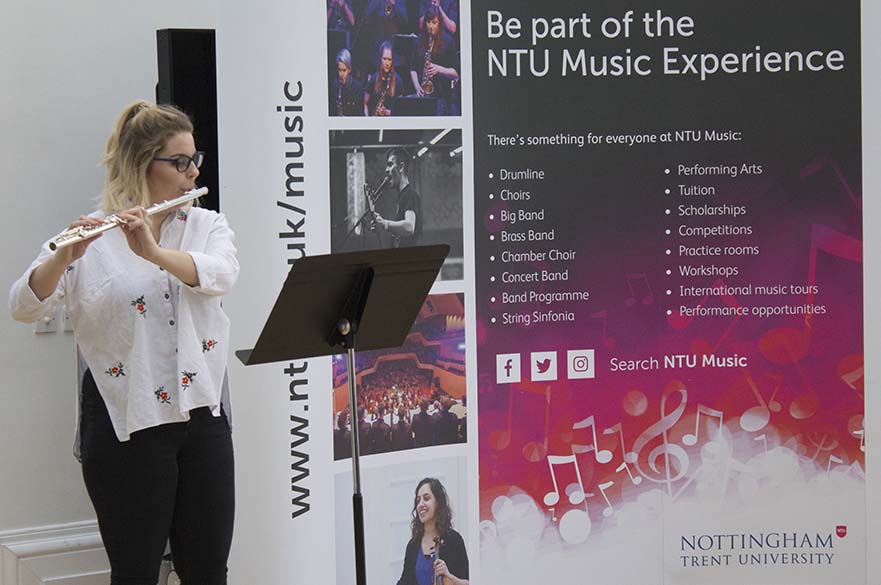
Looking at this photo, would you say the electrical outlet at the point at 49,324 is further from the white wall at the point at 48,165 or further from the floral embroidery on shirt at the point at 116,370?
the floral embroidery on shirt at the point at 116,370

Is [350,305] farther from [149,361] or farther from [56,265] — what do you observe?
[56,265]

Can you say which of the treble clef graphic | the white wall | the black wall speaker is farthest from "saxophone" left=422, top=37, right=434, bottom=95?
the treble clef graphic

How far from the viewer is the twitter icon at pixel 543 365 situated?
10.9 ft

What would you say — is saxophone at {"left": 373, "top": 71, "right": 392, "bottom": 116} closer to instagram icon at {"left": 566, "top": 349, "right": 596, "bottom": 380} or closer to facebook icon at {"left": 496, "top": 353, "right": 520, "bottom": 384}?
facebook icon at {"left": 496, "top": 353, "right": 520, "bottom": 384}

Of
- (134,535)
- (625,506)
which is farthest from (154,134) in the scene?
(625,506)

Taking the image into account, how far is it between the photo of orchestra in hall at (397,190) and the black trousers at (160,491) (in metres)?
0.85

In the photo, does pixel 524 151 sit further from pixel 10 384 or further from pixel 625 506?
pixel 10 384

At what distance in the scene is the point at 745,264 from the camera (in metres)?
3.41

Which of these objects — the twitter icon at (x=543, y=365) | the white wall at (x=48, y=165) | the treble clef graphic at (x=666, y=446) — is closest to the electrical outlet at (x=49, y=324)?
the white wall at (x=48, y=165)

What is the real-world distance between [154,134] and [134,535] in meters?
0.91

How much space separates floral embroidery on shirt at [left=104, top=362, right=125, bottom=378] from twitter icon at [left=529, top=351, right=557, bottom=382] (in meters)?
1.37

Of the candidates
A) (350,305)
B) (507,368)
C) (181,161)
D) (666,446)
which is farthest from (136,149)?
(666,446)

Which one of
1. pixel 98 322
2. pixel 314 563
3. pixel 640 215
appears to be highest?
pixel 640 215

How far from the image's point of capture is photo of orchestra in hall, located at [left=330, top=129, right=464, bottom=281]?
3074 mm
